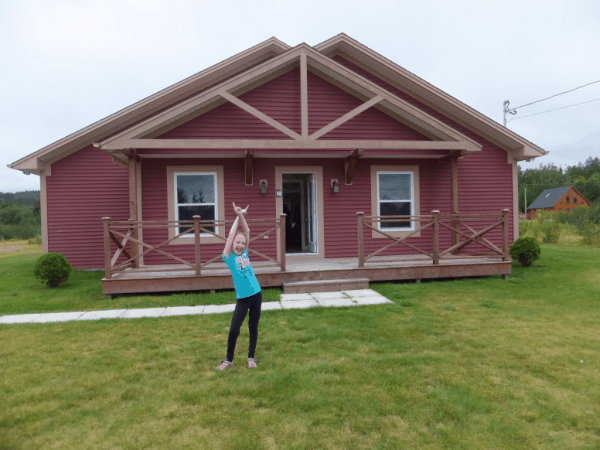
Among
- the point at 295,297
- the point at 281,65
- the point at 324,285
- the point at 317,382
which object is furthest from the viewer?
the point at 281,65

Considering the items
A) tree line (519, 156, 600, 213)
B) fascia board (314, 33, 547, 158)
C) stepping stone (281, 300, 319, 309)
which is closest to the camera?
stepping stone (281, 300, 319, 309)

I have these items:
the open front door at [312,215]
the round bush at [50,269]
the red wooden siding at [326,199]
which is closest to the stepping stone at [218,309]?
the red wooden siding at [326,199]

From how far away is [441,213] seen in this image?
10.3 meters

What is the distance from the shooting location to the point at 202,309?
19.7ft

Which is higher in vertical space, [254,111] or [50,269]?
[254,111]

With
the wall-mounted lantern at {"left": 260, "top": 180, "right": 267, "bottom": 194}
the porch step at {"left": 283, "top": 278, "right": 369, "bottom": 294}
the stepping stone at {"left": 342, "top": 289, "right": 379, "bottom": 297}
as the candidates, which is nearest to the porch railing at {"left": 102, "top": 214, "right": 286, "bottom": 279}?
the porch step at {"left": 283, "top": 278, "right": 369, "bottom": 294}

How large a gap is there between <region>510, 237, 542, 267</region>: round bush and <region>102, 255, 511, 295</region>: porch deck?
137 centimetres

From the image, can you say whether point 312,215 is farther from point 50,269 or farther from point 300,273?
point 50,269

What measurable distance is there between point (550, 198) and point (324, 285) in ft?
242

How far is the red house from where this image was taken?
842 cm

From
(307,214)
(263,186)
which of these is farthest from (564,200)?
(263,186)

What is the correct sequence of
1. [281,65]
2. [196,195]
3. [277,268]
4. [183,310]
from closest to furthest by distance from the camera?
[183,310], [277,268], [281,65], [196,195]

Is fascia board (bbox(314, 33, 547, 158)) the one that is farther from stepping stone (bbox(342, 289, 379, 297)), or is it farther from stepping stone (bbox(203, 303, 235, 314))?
stepping stone (bbox(203, 303, 235, 314))

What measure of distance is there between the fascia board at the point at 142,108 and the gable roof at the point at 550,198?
69.7m
